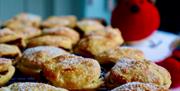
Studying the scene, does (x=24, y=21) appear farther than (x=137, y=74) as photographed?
Yes

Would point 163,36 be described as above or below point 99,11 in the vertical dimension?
above

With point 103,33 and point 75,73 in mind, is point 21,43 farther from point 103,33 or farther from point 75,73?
point 75,73

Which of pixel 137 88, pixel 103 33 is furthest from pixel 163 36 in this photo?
pixel 137 88

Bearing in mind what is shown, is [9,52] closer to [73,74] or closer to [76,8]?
[73,74]

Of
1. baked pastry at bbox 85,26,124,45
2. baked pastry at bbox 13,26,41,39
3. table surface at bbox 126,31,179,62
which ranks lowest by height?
table surface at bbox 126,31,179,62

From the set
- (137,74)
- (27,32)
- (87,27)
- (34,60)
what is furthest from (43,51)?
(87,27)

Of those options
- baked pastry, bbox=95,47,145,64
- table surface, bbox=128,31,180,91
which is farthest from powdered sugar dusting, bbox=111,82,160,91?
table surface, bbox=128,31,180,91

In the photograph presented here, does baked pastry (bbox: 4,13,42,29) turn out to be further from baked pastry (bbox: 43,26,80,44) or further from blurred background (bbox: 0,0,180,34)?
blurred background (bbox: 0,0,180,34)
